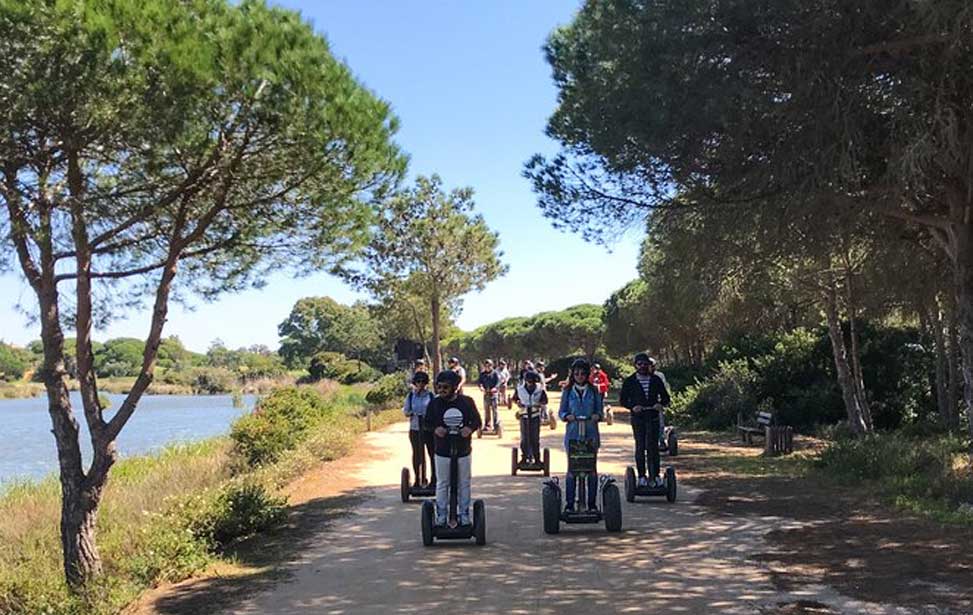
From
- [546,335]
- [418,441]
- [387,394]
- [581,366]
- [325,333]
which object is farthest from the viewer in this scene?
[325,333]

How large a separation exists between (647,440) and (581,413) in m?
1.71

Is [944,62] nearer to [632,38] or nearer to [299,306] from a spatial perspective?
[632,38]

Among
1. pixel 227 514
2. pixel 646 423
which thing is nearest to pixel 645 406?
pixel 646 423

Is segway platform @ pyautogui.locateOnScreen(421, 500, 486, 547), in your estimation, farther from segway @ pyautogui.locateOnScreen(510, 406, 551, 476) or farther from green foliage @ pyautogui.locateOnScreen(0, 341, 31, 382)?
green foliage @ pyautogui.locateOnScreen(0, 341, 31, 382)

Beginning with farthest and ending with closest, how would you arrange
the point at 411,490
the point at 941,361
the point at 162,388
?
the point at 162,388 → the point at 941,361 → the point at 411,490

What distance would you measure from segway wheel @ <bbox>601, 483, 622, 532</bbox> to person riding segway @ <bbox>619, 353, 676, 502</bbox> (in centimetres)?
155

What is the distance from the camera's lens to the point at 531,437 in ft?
41.4

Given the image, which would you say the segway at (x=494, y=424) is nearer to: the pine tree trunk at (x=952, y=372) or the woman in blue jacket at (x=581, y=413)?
the pine tree trunk at (x=952, y=372)

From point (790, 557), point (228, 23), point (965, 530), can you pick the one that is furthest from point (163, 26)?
point (965, 530)

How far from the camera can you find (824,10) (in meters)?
7.96

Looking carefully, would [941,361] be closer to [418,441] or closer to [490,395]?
[490,395]

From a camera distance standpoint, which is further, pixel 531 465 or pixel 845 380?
pixel 845 380

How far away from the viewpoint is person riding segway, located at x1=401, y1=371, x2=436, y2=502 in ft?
33.5

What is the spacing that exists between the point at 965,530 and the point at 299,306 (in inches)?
3968
